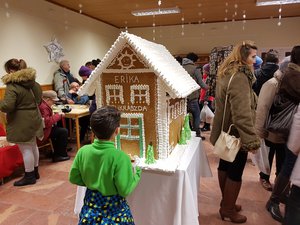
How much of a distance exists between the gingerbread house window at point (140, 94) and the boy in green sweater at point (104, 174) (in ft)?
1.21

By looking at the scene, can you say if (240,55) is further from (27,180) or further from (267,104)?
(27,180)

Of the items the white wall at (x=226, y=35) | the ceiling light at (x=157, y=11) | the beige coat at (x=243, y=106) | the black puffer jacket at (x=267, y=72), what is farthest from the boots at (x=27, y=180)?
the white wall at (x=226, y=35)

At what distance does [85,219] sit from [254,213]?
165 centimetres

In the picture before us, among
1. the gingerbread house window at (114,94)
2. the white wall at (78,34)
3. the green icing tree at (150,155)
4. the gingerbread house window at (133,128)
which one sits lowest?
the green icing tree at (150,155)

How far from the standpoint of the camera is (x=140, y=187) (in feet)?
5.48

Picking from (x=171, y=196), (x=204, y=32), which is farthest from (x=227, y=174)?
(x=204, y=32)

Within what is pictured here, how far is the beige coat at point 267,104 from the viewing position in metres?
2.11

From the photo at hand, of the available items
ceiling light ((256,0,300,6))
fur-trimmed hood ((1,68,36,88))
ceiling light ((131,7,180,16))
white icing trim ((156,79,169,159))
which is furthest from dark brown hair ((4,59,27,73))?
ceiling light ((256,0,300,6))

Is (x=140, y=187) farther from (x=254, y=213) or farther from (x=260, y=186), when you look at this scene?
(x=260, y=186)

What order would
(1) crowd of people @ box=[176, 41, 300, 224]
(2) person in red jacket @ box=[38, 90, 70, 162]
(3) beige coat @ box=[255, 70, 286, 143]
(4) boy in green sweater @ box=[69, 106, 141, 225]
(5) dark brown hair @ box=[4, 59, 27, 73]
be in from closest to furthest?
1. (4) boy in green sweater @ box=[69, 106, 141, 225]
2. (1) crowd of people @ box=[176, 41, 300, 224]
3. (3) beige coat @ box=[255, 70, 286, 143]
4. (5) dark brown hair @ box=[4, 59, 27, 73]
5. (2) person in red jacket @ box=[38, 90, 70, 162]

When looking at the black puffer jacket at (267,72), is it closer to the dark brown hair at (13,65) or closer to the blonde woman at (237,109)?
the blonde woman at (237,109)

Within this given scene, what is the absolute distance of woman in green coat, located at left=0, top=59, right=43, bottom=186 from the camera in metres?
2.63

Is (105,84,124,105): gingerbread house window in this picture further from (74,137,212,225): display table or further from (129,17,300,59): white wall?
(129,17,300,59): white wall

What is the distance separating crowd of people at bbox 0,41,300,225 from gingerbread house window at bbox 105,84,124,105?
0.40 m
